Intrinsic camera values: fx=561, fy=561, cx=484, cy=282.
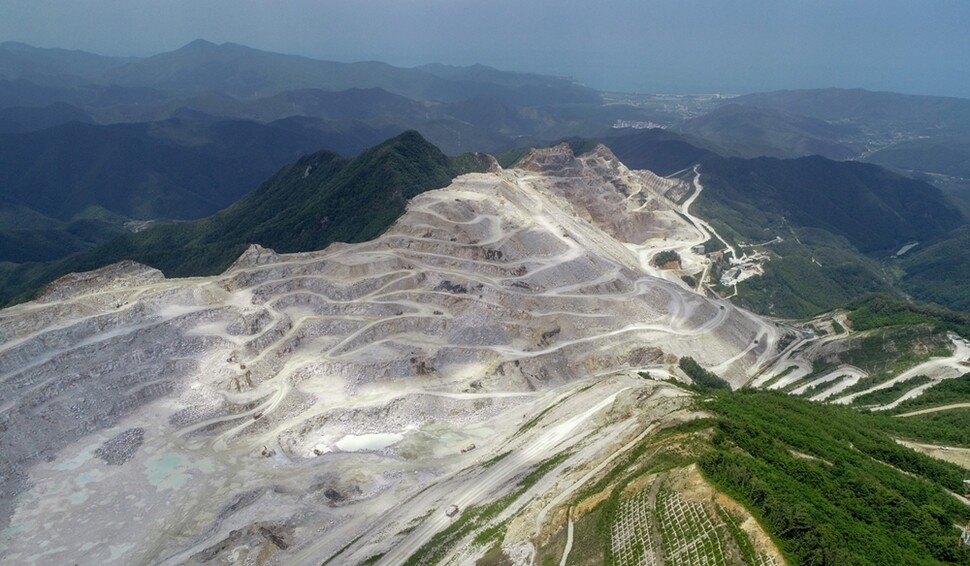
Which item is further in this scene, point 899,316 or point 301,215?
point 301,215

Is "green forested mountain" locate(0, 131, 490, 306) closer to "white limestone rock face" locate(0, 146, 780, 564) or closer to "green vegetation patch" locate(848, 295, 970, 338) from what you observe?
"white limestone rock face" locate(0, 146, 780, 564)

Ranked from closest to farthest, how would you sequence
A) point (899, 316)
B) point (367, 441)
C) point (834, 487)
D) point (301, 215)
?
point (834, 487) < point (367, 441) < point (899, 316) < point (301, 215)

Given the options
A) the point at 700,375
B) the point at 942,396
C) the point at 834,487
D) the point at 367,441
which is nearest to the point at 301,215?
the point at 367,441

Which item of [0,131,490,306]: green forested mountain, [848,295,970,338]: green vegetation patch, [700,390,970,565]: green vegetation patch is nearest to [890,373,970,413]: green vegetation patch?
[848,295,970,338]: green vegetation patch

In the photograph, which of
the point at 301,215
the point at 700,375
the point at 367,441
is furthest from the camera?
the point at 301,215

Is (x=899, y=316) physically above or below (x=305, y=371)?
above

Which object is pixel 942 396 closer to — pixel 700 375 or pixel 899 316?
pixel 700 375

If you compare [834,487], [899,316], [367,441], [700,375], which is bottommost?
[367,441]

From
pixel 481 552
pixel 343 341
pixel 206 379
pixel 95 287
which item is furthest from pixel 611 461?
pixel 95 287

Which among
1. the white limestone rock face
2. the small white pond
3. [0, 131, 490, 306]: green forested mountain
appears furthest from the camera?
[0, 131, 490, 306]: green forested mountain
